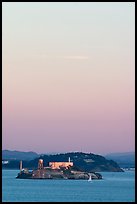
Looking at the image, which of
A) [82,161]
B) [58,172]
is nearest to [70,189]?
[58,172]

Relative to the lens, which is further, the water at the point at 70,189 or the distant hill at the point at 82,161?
the water at the point at 70,189

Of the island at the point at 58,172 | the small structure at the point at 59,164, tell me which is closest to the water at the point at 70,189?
the island at the point at 58,172

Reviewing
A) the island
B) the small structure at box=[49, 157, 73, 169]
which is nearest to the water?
the island

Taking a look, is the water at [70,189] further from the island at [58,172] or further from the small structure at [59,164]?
the small structure at [59,164]

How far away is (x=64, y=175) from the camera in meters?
24.3

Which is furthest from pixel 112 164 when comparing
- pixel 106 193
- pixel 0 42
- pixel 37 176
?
pixel 0 42

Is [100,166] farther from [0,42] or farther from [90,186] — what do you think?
[0,42]

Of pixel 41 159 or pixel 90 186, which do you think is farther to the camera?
pixel 90 186

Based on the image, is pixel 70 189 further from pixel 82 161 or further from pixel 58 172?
pixel 82 161

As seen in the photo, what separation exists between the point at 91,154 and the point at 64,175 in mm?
1958

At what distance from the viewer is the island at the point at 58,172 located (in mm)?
22059

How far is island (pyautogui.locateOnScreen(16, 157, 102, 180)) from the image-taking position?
22.1 m

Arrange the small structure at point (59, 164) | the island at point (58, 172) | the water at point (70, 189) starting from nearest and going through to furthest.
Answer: the small structure at point (59, 164), the island at point (58, 172), the water at point (70, 189)

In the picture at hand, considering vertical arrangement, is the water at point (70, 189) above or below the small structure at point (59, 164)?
below
